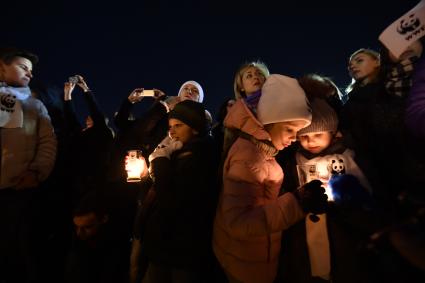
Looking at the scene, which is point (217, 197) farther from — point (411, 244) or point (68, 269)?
point (68, 269)

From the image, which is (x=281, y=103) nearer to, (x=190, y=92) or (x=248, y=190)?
(x=248, y=190)

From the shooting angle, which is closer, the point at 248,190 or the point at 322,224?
the point at 248,190

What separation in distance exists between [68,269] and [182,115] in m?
2.03

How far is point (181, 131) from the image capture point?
2.84 metres

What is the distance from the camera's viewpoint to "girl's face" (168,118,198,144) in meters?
2.83

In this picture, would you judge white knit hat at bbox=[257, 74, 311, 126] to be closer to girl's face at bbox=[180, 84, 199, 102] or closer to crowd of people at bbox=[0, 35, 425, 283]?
crowd of people at bbox=[0, 35, 425, 283]

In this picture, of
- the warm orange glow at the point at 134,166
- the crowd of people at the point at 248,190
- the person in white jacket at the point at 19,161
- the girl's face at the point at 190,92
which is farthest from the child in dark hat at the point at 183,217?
the girl's face at the point at 190,92

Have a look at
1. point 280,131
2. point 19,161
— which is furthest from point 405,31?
point 19,161

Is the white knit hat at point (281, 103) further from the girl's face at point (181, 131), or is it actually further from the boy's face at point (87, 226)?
the boy's face at point (87, 226)

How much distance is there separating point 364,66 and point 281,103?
2.01m

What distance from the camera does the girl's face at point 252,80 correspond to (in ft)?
12.1

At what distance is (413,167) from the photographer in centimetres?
219

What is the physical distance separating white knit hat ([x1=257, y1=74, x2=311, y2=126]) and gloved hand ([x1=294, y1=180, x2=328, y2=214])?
545 millimetres

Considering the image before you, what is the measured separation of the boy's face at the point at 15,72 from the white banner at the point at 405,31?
3.83m
